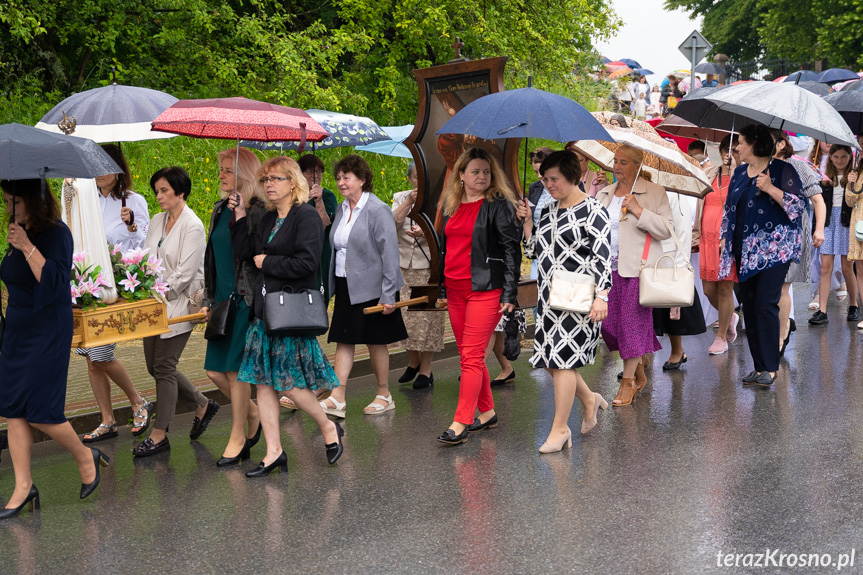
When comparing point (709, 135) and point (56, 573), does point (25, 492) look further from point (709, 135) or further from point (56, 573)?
point (709, 135)

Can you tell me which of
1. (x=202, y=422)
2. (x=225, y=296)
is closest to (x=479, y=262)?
(x=225, y=296)

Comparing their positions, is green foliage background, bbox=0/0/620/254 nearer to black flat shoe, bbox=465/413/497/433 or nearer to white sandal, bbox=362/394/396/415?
white sandal, bbox=362/394/396/415

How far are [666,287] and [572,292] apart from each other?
1.43 meters

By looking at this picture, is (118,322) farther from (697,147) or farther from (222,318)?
(697,147)

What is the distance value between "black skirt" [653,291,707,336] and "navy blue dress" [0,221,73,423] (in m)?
5.07

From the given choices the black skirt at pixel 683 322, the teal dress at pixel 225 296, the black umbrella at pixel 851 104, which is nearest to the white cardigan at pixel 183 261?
the teal dress at pixel 225 296

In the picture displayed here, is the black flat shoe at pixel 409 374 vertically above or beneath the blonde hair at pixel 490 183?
beneath

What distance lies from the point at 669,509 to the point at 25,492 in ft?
11.3

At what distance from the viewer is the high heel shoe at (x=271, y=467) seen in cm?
625

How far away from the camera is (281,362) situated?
20.6 feet

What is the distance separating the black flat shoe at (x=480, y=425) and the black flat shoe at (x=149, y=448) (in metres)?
2.06

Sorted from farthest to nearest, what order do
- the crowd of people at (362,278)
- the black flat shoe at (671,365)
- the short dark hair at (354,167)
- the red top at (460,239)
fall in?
the black flat shoe at (671,365) → the short dark hair at (354,167) → the red top at (460,239) → the crowd of people at (362,278)

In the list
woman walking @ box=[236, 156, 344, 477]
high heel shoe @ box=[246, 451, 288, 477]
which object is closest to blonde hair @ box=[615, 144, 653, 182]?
woman walking @ box=[236, 156, 344, 477]

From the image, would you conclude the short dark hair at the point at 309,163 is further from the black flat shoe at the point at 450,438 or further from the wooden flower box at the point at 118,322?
the black flat shoe at the point at 450,438
